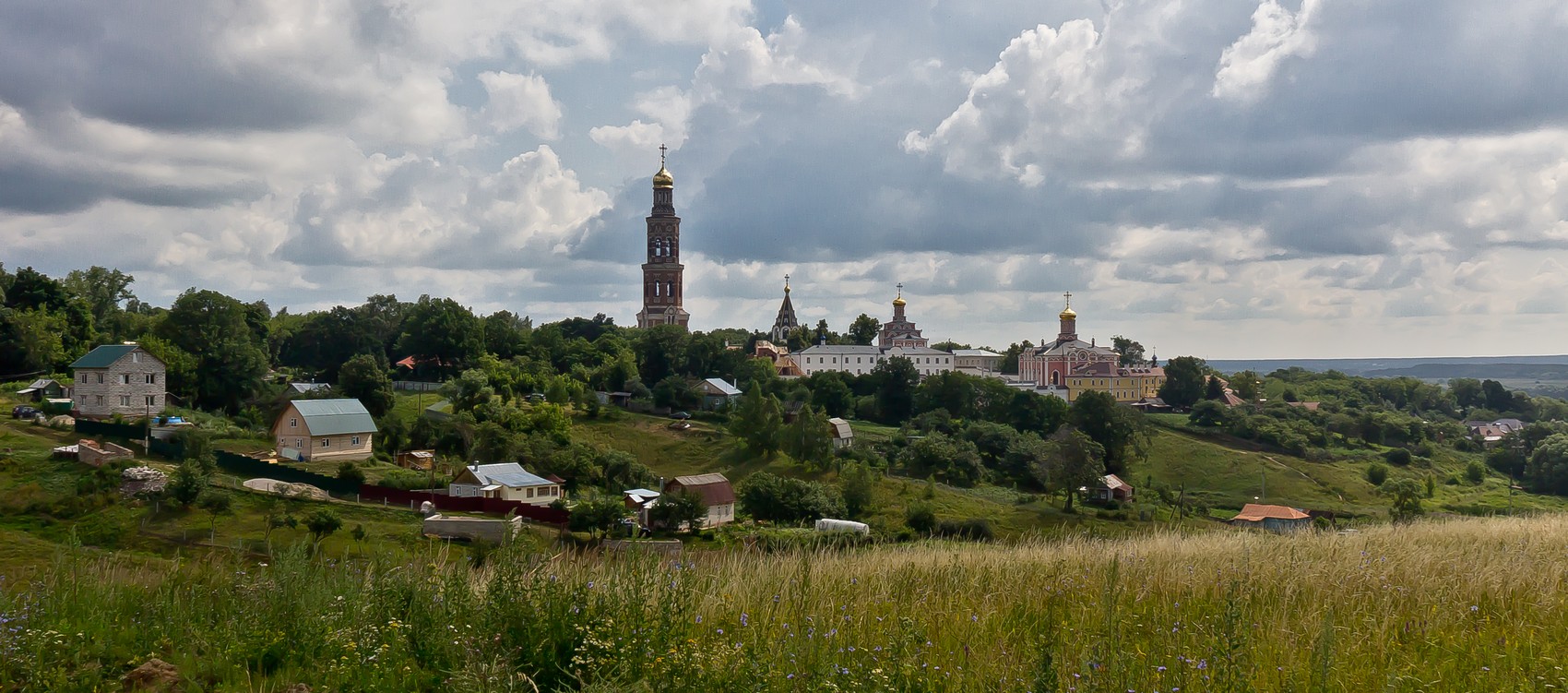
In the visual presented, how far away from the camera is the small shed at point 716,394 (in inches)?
2613

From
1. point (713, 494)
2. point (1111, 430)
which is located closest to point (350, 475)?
point (713, 494)

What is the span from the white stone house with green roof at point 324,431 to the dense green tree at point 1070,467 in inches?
1119

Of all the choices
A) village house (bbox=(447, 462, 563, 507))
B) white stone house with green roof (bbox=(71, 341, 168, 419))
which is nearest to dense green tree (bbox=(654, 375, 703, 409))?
village house (bbox=(447, 462, 563, 507))

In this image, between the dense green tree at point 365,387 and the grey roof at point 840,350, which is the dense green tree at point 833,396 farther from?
the dense green tree at point 365,387

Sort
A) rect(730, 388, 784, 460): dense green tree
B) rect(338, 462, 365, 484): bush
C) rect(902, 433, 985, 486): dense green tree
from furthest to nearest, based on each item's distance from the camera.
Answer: rect(902, 433, 985, 486): dense green tree < rect(730, 388, 784, 460): dense green tree < rect(338, 462, 365, 484): bush

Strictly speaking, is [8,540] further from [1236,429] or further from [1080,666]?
[1236,429]

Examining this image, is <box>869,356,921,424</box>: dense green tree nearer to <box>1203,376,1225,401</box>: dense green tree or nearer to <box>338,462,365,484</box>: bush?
<box>1203,376,1225,401</box>: dense green tree

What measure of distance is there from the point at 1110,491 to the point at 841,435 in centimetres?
1476

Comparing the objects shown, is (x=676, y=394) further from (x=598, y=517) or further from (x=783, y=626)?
(x=783, y=626)

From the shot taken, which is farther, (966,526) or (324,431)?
(324,431)

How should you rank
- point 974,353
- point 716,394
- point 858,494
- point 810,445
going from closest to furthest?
1. point 858,494
2. point 810,445
3. point 716,394
4. point 974,353

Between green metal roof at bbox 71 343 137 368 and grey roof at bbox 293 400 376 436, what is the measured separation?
6584 mm

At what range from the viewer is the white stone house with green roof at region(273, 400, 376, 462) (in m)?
38.8

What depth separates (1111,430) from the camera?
5866 cm
